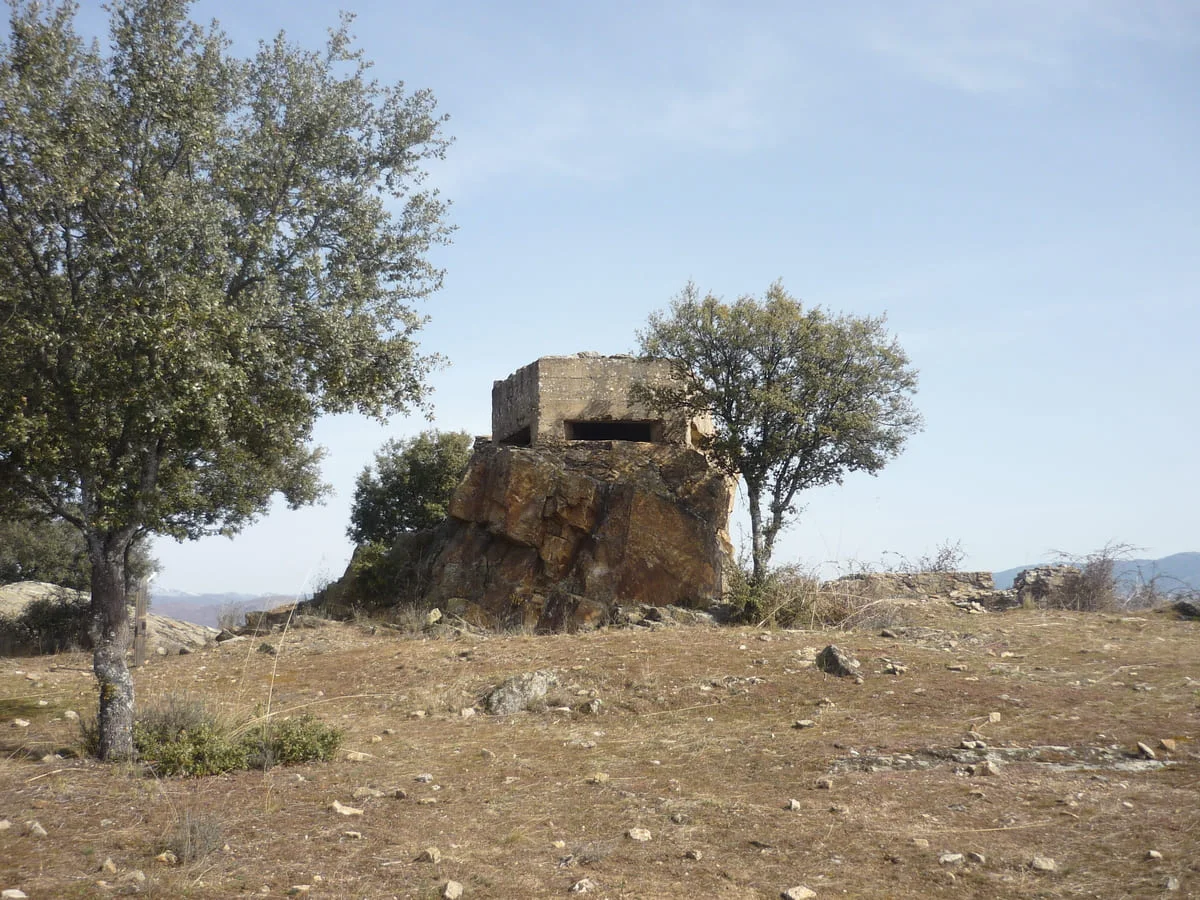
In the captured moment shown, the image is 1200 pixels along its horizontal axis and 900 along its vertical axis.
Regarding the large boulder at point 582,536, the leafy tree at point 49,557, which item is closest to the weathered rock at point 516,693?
the large boulder at point 582,536

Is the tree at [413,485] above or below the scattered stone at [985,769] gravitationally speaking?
above

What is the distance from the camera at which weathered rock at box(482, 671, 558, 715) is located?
10.3 metres

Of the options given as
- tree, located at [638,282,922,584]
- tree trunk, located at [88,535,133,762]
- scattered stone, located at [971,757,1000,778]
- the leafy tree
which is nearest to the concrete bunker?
tree, located at [638,282,922,584]

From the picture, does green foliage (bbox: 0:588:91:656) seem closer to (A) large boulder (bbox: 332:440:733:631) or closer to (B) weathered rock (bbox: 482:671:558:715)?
(A) large boulder (bbox: 332:440:733:631)

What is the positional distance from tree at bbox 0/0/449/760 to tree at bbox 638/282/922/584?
9068 millimetres

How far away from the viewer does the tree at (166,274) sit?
7.98 metres

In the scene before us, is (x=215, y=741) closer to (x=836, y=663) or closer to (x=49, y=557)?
(x=836, y=663)

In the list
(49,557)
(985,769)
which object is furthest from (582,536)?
(49,557)

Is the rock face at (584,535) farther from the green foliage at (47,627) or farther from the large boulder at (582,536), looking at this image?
the green foliage at (47,627)

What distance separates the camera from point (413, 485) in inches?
1050

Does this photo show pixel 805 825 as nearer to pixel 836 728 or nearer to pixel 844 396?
pixel 836 728

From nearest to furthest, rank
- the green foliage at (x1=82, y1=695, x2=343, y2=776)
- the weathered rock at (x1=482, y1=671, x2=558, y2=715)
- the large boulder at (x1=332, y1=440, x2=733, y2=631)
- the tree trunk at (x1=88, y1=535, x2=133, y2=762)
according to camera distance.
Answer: the green foliage at (x1=82, y1=695, x2=343, y2=776) → the tree trunk at (x1=88, y1=535, x2=133, y2=762) → the weathered rock at (x1=482, y1=671, x2=558, y2=715) → the large boulder at (x1=332, y1=440, x2=733, y2=631)

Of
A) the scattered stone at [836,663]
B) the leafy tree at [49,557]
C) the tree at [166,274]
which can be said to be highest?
the tree at [166,274]

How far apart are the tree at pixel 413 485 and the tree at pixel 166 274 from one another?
1630 centimetres
